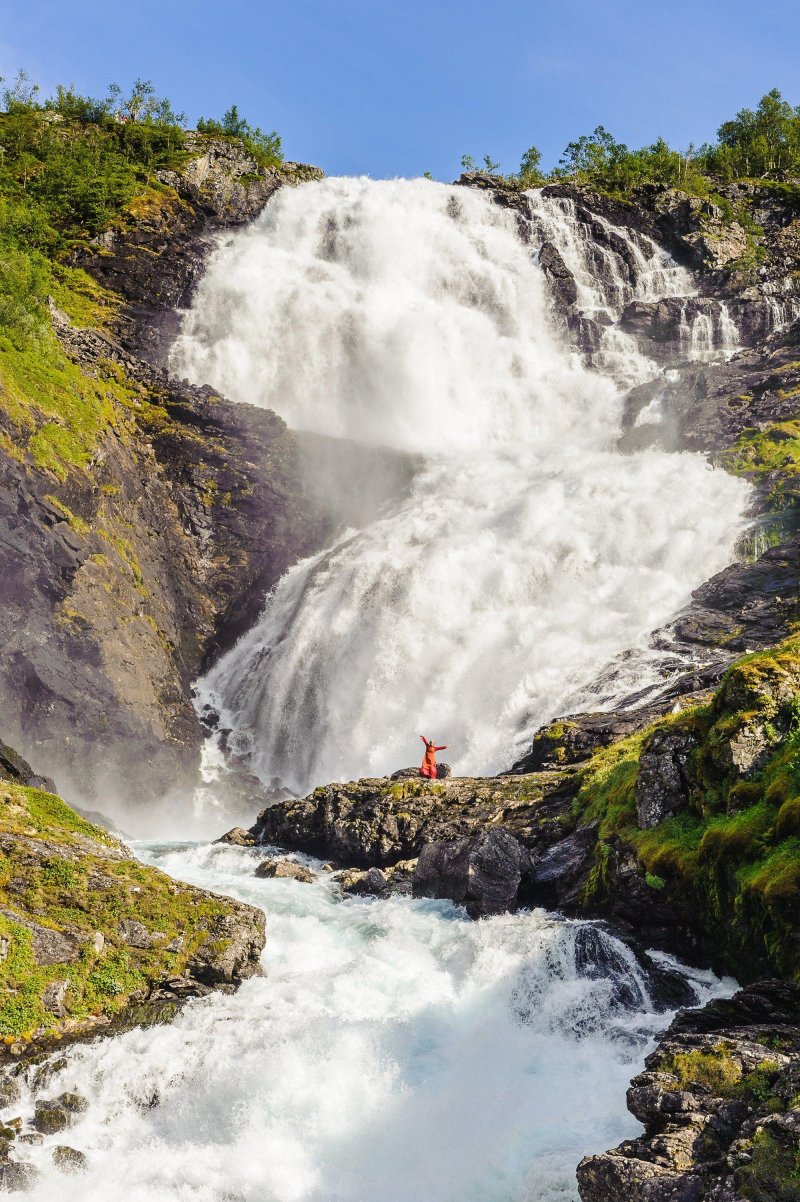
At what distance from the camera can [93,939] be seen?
13453 mm

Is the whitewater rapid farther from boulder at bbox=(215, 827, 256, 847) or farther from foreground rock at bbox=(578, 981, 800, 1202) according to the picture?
boulder at bbox=(215, 827, 256, 847)

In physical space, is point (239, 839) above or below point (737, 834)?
below

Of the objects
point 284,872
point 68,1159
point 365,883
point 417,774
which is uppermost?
point 417,774

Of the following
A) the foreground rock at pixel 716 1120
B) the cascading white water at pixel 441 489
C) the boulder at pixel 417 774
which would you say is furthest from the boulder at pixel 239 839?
the foreground rock at pixel 716 1120

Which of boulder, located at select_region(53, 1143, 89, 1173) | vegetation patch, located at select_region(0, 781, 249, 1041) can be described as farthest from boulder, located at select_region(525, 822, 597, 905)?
boulder, located at select_region(53, 1143, 89, 1173)

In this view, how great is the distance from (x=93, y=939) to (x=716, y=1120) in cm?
966

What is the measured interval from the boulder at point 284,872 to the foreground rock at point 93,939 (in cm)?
546

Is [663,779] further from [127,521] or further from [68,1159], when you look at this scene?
[127,521]

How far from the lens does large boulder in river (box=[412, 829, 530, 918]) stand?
17047mm

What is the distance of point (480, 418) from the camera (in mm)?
57438

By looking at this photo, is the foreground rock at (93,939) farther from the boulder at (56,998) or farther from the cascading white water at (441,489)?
the cascading white water at (441,489)

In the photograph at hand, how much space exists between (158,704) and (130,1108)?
24936 mm

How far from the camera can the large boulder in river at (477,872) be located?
55.9ft

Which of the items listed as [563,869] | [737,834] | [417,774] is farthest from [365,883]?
[737,834]
